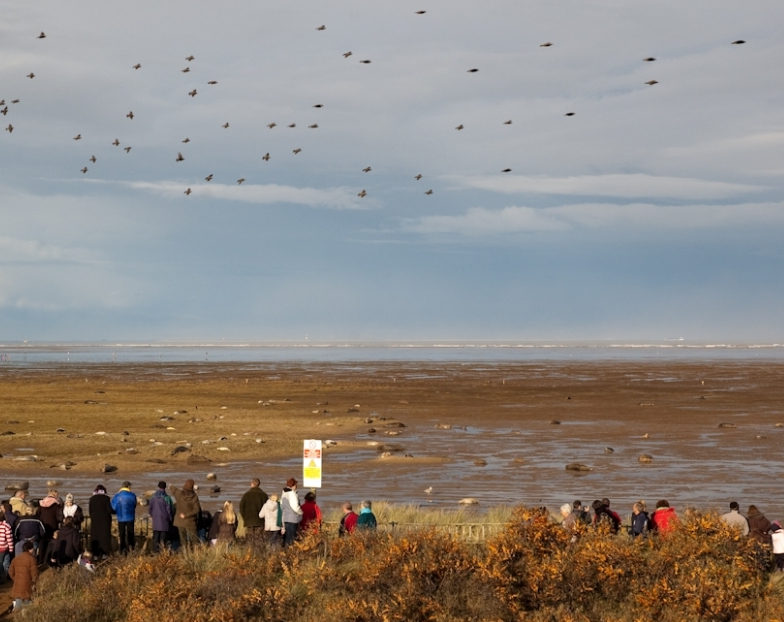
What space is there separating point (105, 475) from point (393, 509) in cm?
1322

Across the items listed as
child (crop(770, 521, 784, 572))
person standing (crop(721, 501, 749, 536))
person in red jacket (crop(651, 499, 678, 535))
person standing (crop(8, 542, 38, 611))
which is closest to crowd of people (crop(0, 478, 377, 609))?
person standing (crop(8, 542, 38, 611))

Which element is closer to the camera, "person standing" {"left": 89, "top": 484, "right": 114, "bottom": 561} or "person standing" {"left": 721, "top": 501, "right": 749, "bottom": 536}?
"person standing" {"left": 721, "top": 501, "right": 749, "bottom": 536}

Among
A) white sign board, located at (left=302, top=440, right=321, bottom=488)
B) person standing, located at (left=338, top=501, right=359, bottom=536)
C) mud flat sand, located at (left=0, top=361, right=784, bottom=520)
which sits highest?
white sign board, located at (left=302, top=440, right=321, bottom=488)

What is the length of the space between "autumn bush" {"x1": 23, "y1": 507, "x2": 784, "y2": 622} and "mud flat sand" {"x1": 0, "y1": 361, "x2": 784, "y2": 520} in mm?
9211

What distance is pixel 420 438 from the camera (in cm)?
4303

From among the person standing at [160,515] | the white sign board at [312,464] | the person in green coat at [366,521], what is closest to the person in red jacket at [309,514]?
the person in green coat at [366,521]

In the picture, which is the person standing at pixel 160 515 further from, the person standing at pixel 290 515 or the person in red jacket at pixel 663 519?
the person in red jacket at pixel 663 519

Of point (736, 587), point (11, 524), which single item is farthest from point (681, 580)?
point (11, 524)

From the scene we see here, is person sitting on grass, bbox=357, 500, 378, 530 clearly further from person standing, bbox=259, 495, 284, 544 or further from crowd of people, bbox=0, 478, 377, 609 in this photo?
person standing, bbox=259, 495, 284, 544

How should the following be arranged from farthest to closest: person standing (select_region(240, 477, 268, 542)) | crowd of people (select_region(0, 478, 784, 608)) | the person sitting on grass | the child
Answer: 1. person standing (select_region(240, 477, 268, 542))
2. the person sitting on grass
3. crowd of people (select_region(0, 478, 784, 608))
4. the child

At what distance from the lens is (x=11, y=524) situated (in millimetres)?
18641

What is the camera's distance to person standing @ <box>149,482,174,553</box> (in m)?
19.0

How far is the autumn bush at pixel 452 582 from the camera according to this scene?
52.7 feet

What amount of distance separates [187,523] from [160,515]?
56 cm
